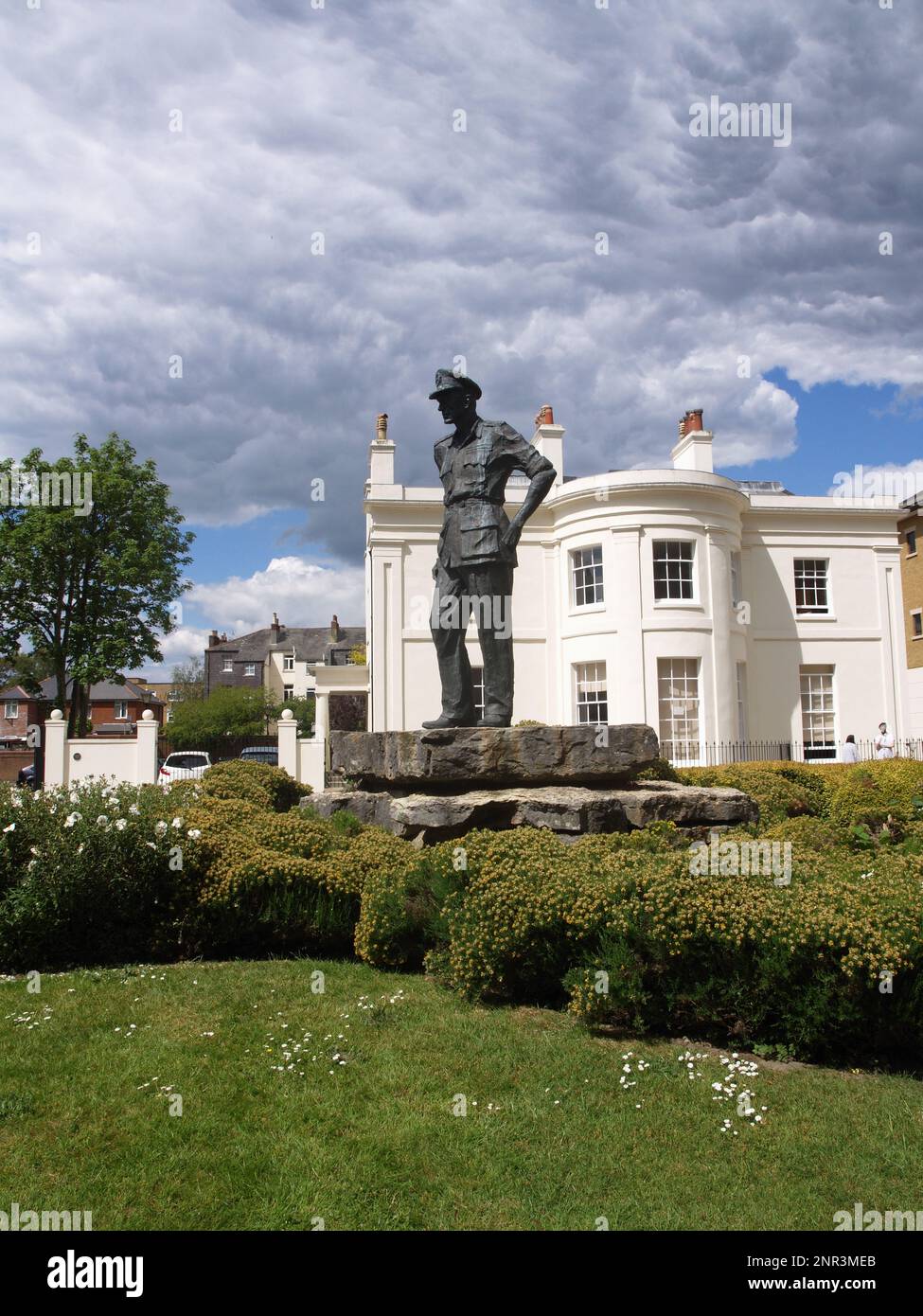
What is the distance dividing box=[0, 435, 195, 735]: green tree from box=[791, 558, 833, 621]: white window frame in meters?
19.8

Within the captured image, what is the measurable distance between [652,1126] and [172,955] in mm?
4279

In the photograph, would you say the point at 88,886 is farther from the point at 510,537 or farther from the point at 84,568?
the point at 84,568

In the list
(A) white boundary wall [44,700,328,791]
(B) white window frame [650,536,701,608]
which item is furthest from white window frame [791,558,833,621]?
(A) white boundary wall [44,700,328,791]

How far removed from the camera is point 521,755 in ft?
26.8

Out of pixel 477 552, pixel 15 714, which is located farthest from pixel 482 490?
pixel 15 714

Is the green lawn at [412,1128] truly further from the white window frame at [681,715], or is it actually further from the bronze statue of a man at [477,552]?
the white window frame at [681,715]

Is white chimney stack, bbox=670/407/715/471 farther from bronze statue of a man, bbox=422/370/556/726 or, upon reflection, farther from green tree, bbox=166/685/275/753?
green tree, bbox=166/685/275/753

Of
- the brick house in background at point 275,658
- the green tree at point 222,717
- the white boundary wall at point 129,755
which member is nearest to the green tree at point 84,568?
the white boundary wall at point 129,755

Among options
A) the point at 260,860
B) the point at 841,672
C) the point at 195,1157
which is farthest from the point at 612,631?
the point at 195,1157

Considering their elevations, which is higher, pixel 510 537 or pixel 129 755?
pixel 510 537

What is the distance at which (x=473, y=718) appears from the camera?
912cm

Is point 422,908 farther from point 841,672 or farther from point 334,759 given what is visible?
point 841,672

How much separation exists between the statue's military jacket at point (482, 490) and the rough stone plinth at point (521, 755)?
1827mm

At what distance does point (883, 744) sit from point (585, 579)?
863cm
